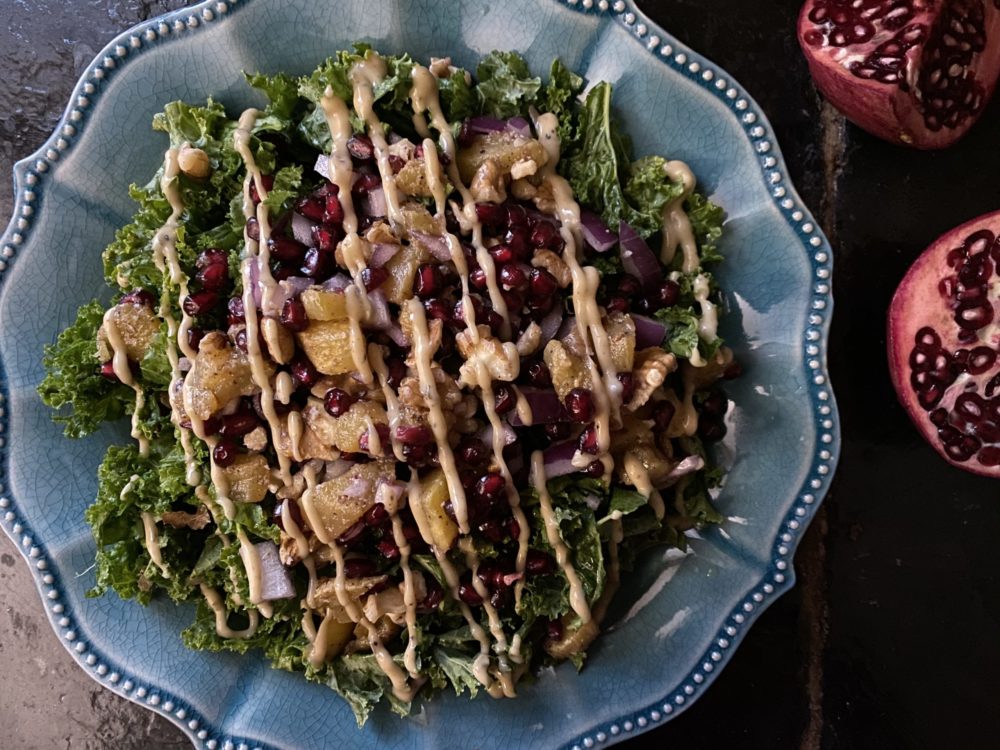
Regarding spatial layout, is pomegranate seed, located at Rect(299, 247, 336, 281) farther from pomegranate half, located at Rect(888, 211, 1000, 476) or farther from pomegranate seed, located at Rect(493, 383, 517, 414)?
pomegranate half, located at Rect(888, 211, 1000, 476)

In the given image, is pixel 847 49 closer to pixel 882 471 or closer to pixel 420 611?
pixel 882 471

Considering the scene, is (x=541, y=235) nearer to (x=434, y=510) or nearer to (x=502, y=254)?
(x=502, y=254)

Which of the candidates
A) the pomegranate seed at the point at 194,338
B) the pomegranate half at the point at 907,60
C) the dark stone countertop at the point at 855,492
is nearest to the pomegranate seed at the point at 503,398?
the pomegranate seed at the point at 194,338

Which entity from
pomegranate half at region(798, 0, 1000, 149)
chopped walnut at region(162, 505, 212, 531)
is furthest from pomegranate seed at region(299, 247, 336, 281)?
pomegranate half at region(798, 0, 1000, 149)

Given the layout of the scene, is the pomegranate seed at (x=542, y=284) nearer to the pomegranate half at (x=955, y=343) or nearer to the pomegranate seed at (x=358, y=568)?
the pomegranate seed at (x=358, y=568)

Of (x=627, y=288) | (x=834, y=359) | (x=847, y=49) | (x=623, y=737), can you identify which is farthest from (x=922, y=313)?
(x=623, y=737)
